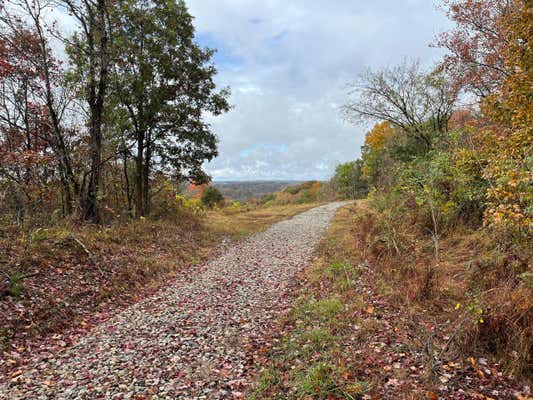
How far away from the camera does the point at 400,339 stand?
4.66m

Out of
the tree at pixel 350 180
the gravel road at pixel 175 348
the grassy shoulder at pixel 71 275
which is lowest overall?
the gravel road at pixel 175 348

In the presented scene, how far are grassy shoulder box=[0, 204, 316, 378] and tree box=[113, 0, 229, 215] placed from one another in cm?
396

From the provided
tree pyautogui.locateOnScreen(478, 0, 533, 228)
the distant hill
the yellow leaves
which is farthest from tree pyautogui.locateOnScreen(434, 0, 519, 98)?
the distant hill

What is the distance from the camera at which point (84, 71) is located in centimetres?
1099

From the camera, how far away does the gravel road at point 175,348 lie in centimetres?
408

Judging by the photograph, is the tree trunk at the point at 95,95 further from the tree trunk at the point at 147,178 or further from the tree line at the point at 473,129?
the tree line at the point at 473,129

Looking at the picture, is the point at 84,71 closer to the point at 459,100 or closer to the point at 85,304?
the point at 85,304

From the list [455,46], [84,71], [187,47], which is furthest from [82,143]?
[455,46]

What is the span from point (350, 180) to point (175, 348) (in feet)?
129

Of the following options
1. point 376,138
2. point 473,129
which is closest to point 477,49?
point 473,129

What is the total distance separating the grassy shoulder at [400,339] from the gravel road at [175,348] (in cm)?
58

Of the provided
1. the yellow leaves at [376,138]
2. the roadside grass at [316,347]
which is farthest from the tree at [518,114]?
the yellow leaves at [376,138]

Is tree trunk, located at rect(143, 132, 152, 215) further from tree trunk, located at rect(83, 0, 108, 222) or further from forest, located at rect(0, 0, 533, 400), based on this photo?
tree trunk, located at rect(83, 0, 108, 222)

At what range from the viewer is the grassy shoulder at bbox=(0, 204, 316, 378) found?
18.0ft
